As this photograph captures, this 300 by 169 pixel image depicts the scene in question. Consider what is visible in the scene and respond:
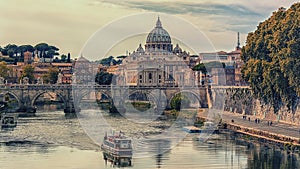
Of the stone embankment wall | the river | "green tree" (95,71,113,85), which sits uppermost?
"green tree" (95,71,113,85)

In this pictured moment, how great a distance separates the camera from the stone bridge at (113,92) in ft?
210

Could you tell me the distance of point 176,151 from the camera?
3628 cm

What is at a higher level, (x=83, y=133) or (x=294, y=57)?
(x=294, y=57)

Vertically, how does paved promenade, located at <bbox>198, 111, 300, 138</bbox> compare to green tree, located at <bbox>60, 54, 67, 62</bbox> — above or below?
below

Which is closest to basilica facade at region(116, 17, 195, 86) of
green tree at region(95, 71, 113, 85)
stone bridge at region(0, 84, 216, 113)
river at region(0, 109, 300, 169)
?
green tree at region(95, 71, 113, 85)

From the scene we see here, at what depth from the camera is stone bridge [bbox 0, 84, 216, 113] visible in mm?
64125

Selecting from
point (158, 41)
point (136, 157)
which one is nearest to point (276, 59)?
point (136, 157)

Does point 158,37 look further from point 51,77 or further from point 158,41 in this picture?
point 51,77

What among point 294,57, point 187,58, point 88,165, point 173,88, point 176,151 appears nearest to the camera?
point 88,165

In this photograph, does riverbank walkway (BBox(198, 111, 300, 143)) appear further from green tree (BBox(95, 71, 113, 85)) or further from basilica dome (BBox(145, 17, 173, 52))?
basilica dome (BBox(145, 17, 173, 52))

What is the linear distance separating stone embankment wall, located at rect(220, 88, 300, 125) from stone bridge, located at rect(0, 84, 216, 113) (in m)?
6.09

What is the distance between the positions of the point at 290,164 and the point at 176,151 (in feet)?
20.3

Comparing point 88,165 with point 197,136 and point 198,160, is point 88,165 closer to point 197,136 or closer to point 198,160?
point 198,160

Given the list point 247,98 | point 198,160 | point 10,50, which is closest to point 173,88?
point 247,98
